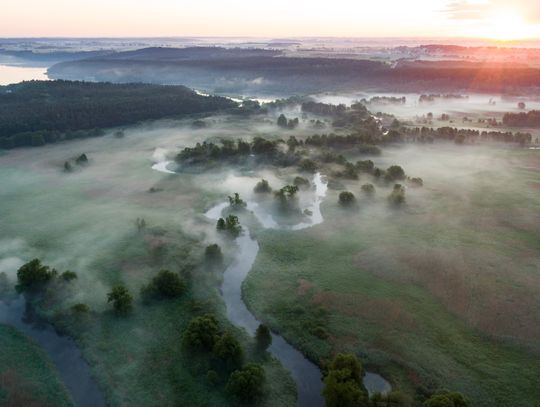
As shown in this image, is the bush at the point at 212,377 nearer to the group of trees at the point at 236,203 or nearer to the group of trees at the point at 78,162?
the group of trees at the point at 236,203

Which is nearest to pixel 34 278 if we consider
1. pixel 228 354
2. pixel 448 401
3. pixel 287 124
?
pixel 228 354

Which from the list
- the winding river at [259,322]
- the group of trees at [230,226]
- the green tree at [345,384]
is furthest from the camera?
the group of trees at [230,226]

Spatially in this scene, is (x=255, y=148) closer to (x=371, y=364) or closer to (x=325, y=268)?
(x=325, y=268)

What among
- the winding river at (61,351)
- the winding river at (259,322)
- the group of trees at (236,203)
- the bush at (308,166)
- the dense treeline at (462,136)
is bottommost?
the winding river at (61,351)

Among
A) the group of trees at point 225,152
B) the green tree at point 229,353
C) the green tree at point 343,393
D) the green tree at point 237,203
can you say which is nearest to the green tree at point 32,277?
the green tree at point 229,353

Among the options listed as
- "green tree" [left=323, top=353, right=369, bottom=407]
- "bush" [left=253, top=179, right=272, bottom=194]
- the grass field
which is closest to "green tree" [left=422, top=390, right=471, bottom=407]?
the grass field

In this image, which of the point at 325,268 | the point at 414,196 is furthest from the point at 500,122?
the point at 325,268
